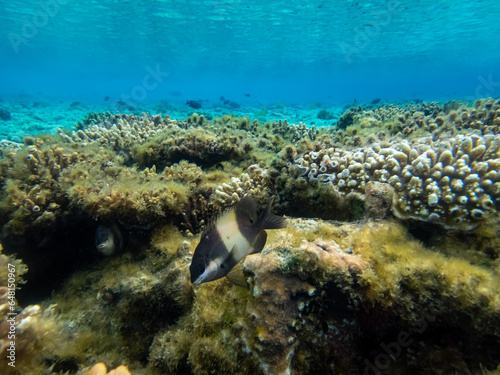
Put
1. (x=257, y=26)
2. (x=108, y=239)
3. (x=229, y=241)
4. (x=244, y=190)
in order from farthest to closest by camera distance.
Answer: (x=257, y=26) < (x=244, y=190) < (x=108, y=239) < (x=229, y=241)

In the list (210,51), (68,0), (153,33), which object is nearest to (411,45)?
(210,51)

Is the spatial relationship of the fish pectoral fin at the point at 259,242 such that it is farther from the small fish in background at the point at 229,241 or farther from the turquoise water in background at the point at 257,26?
the turquoise water in background at the point at 257,26

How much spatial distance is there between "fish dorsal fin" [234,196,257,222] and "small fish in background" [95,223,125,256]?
2.45 m

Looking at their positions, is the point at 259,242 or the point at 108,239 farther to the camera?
the point at 108,239

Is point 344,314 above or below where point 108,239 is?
below

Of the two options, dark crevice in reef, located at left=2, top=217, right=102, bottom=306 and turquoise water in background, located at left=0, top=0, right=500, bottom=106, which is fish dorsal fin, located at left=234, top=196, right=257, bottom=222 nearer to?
dark crevice in reef, located at left=2, top=217, right=102, bottom=306

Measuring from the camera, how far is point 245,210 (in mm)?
2027

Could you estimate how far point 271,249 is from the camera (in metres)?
2.36

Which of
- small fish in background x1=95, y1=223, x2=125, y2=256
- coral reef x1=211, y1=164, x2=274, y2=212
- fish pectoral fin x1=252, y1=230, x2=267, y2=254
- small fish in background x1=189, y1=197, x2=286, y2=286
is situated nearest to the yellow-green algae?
fish pectoral fin x1=252, y1=230, x2=267, y2=254

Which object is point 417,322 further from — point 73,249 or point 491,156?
point 73,249

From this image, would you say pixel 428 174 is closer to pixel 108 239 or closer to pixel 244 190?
pixel 244 190

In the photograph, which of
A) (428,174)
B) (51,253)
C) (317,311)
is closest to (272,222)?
(317,311)

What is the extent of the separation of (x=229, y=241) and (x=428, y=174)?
290 centimetres

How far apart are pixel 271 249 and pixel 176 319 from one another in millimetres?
1561
